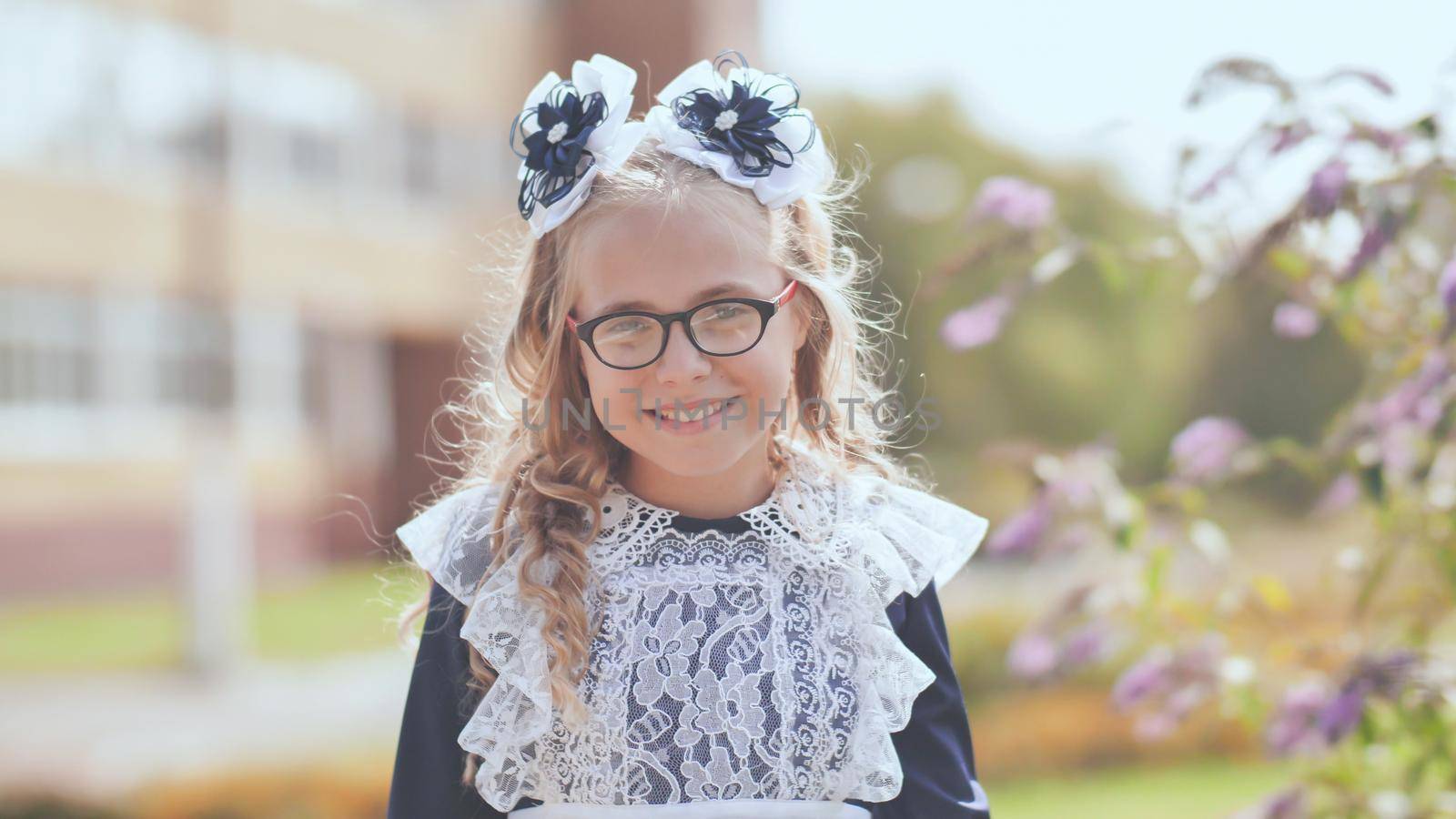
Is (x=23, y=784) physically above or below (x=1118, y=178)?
below

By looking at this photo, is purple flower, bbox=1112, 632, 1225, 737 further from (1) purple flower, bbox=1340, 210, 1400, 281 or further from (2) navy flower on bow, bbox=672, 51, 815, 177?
(2) navy flower on bow, bbox=672, 51, 815, 177

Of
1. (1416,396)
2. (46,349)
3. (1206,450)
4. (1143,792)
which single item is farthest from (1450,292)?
(46,349)

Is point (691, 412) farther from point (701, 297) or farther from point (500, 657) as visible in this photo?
point (500, 657)

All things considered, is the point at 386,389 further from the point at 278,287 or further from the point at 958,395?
the point at 958,395

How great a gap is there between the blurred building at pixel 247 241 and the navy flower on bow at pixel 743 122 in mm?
6843

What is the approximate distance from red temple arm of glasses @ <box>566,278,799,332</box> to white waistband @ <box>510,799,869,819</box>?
582mm

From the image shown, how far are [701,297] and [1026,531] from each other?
878mm

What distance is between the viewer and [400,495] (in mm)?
13719

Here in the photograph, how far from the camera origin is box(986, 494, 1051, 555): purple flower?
7.08 feet

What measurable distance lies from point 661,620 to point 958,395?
13219mm

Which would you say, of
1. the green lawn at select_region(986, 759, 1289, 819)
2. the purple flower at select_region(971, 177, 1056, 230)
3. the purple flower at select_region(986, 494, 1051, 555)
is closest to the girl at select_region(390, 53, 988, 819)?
the purple flower at select_region(986, 494, 1051, 555)

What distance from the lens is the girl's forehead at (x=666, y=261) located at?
1.54 metres

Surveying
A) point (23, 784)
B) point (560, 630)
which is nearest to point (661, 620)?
point (560, 630)

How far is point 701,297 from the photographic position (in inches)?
60.8
